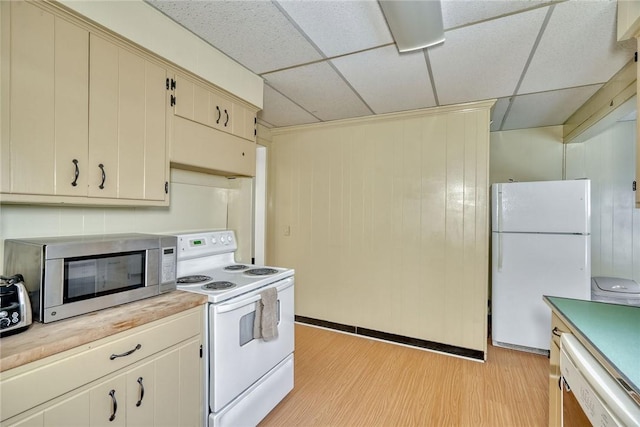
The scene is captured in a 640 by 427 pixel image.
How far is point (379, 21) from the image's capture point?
1569 millimetres

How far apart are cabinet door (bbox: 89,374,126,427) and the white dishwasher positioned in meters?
1.74

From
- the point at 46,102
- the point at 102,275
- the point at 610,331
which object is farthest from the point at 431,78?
the point at 102,275

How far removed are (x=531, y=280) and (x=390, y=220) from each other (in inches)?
57.4

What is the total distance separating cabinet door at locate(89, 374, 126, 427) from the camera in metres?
1.12

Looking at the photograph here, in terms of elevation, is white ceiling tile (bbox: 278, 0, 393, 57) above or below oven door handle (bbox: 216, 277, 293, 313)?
above

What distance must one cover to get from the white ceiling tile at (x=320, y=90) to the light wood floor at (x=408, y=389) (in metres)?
2.41

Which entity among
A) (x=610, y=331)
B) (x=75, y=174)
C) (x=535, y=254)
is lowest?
(x=610, y=331)

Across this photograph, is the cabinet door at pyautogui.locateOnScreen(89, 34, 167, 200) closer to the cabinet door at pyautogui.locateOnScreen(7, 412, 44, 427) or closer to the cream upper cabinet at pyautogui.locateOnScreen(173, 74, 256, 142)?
the cream upper cabinet at pyautogui.locateOnScreen(173, 74, 256, 142)

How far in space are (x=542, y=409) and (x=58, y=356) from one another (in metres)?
2.79

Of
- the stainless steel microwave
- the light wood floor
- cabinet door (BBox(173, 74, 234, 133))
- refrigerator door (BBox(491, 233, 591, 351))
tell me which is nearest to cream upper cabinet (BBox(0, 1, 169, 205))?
cabinet door (BBox(173, 74, 234, 133))

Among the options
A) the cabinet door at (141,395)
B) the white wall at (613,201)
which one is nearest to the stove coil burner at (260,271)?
the cabinet door at (141,395)

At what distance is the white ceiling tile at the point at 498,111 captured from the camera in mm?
2658

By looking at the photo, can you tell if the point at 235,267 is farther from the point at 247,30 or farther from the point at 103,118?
the point at 247,30

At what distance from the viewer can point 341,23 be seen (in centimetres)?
160
